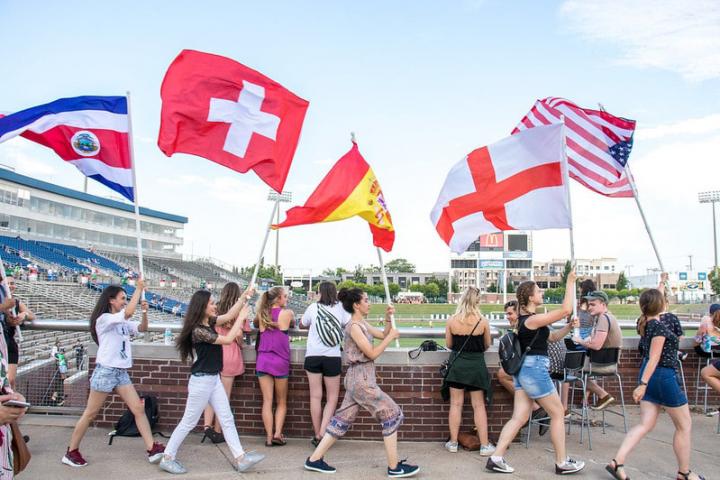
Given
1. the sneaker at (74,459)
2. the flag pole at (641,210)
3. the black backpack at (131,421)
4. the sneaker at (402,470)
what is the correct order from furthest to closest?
the flag pole at (641,210) < the black backpack at (131,421) < the sneaker at (74,459) < the sneaker at (402,470)

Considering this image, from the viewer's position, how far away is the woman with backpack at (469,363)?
651 centimetres

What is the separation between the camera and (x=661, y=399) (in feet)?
18.5

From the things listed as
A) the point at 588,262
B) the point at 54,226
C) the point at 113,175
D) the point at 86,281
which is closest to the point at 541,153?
the point at 113,175

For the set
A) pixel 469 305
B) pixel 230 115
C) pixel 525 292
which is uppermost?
pixel 230 115

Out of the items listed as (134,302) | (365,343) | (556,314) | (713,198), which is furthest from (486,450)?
(713,198)

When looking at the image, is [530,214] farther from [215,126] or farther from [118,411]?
[118,411]

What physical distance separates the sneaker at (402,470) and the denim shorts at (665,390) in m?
2.27

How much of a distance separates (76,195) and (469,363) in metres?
63.1

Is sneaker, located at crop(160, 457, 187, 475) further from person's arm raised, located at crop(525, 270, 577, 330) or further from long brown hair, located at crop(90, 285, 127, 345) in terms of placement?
person's arm raised, located at crop(525, 270, 577, 330)

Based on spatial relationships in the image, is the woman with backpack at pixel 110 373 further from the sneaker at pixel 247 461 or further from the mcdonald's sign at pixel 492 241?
the mcdonald's sign at pixel 492 241

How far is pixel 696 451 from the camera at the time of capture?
687 cm

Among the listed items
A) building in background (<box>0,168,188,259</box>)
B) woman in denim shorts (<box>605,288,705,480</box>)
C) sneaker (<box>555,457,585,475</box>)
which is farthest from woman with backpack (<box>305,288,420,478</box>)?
building in background (<box>0,168,188,259</box>)

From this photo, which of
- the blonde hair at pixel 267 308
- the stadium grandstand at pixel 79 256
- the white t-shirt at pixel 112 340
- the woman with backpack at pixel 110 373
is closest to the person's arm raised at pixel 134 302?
the woman with backpack at pixel 110 373

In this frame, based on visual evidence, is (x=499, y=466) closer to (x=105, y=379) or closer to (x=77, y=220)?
(x=105, y=379)
